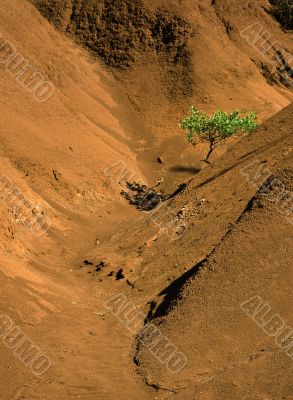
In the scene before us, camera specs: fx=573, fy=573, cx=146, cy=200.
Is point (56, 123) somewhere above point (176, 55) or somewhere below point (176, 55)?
above

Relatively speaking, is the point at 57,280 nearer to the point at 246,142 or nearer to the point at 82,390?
the point at 82,390

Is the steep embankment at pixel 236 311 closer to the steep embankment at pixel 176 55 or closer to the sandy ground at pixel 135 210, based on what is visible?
the sandy ground at pixel 135 210

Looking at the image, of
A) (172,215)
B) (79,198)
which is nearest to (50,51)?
(79,198)

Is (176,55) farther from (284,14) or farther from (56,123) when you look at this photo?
(284,14)
